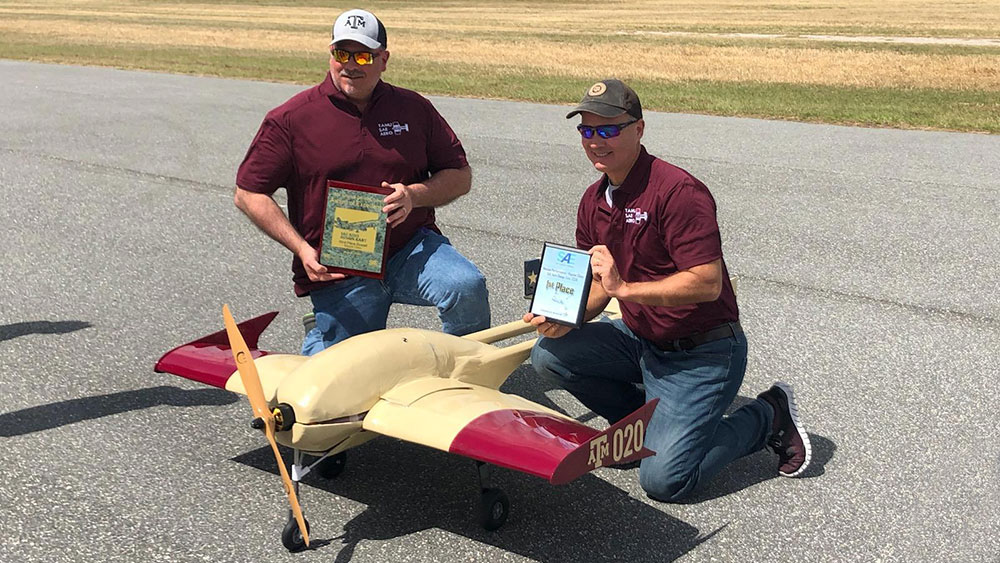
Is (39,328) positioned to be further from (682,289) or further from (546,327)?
(682,289)

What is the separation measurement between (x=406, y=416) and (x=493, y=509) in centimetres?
53

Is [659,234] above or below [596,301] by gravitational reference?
above

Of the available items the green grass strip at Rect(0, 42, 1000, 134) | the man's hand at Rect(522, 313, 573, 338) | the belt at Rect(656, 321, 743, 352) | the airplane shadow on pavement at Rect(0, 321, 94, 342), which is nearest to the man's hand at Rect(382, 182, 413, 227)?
the man's hand at Rect(522, 313, 573, 338)

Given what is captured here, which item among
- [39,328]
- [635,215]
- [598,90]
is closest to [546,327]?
[635,215]

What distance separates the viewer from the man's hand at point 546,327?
4848 mm

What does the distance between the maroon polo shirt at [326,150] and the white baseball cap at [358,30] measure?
1.08ft

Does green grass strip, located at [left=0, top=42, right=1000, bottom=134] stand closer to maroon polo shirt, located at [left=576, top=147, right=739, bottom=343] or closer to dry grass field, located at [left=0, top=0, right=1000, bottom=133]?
dry grass field, located at [left=0, top=0, right=1000, bottom=133]

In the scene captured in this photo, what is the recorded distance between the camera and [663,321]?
4809mm

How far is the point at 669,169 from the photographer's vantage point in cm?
472

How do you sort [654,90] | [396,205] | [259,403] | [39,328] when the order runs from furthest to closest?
[654,90], [39,328], [396,205], [259,403]

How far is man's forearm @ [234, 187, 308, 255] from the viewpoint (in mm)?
5336

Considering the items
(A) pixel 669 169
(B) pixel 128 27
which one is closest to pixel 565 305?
(A) pixel 669 169

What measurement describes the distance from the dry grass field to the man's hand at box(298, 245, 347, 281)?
41.3 feet

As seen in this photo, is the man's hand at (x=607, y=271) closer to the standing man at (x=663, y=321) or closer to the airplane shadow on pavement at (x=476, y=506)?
the standing man at (x=663, y=321)
